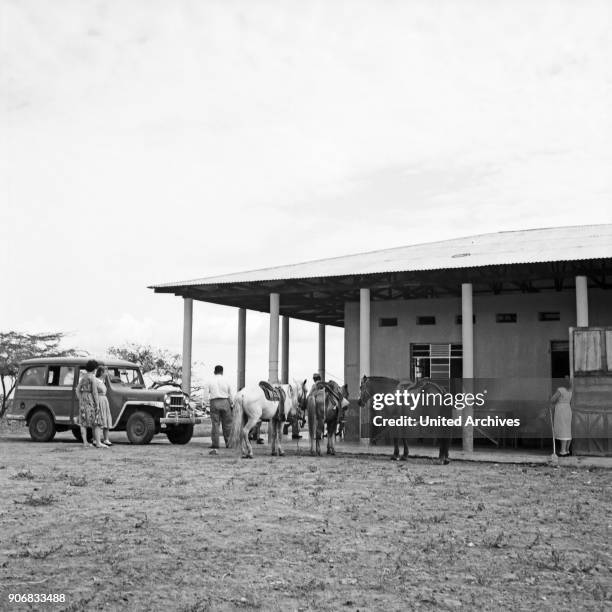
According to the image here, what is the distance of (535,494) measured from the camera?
35.6ft

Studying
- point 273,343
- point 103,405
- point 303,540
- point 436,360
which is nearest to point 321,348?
point 436,360

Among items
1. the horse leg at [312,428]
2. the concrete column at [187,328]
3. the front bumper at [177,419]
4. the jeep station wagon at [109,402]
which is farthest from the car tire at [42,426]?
the horse leg at [312,428]

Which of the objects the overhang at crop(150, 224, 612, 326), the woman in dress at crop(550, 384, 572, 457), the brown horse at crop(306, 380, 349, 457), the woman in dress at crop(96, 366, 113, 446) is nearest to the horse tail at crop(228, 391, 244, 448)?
the brown horse at crop(306, 380, 349, 457)

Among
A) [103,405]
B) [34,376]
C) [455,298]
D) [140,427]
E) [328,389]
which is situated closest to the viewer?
[328,389]

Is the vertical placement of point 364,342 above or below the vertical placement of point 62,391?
above

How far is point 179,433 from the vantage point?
19.9m

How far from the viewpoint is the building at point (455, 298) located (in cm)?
1875

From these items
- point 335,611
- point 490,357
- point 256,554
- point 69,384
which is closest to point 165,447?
point 69,384

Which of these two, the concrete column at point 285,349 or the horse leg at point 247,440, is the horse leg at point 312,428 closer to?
the horse leg at point 247,440

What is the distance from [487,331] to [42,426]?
11.5m

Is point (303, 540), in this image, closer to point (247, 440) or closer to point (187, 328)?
point (247, 440)

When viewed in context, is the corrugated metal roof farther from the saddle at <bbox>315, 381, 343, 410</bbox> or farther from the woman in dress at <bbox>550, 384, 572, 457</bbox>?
the saddle at <bbox>315, 381, 343, 410</bbox>

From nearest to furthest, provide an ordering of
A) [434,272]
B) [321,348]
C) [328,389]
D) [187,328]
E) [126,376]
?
[328,389] → [434,272] → [126,376] → [187,328] → [321,348]

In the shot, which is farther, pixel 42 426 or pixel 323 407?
pixel 42 426
